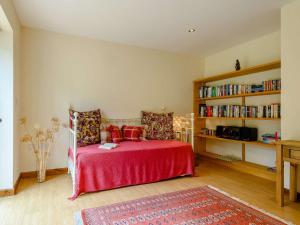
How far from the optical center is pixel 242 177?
2969mm

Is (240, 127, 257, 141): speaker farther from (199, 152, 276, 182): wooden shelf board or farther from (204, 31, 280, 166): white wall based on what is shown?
(199, 152, 276, 182): wooden shelf board

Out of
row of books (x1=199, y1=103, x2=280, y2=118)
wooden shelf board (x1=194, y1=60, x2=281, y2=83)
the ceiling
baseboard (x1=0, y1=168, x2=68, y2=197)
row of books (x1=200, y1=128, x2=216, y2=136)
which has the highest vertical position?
the ceiling

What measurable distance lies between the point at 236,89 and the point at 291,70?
1.14m

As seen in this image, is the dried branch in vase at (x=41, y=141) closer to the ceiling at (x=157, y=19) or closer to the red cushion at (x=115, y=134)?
the red cushion at (x=115, y=134)

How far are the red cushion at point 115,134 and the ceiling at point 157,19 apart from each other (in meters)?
1.48

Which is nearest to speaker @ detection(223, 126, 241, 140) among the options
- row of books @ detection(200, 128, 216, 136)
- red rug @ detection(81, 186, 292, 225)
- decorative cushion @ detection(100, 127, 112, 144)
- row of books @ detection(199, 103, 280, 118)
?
row of books @ detection(199, 103, 280, 118)

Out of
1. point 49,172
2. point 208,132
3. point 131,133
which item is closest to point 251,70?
point 208,132

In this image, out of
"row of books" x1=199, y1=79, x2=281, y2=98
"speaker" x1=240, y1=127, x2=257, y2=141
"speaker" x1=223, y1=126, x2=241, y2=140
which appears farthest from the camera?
"speaker" x1=223, y1=126, x2=241, y2=140

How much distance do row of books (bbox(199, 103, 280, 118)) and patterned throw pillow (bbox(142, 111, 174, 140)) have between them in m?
0.87

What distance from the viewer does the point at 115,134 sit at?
3.09 meters

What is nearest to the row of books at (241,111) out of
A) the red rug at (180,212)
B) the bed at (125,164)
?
the bed at (125,164)

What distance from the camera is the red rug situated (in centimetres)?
172

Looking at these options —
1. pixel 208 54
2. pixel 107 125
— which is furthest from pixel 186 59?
pixel 107 125

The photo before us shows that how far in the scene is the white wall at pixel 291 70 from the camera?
2203 millimetres
